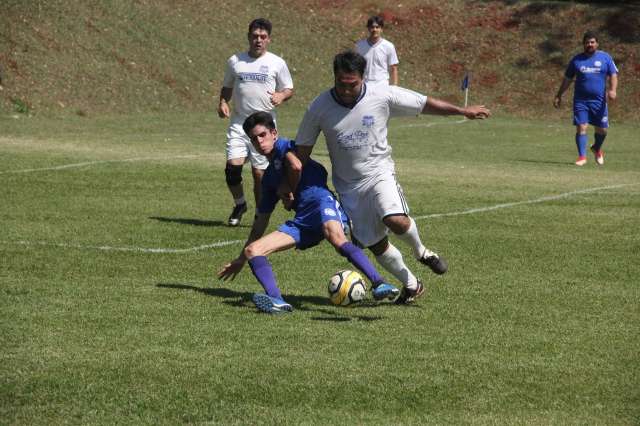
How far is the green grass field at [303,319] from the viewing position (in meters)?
6.22

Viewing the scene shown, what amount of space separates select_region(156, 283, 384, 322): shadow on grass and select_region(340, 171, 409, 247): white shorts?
53 centimetres

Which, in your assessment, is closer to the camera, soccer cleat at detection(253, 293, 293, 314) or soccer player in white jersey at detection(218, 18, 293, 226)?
soccer cleat at detection(253, 293, 293, 314)

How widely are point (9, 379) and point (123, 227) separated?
6520mm

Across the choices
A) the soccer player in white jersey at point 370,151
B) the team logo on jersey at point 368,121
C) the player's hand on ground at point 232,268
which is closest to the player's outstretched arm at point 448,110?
the soccer player in white jersey at point 370,151

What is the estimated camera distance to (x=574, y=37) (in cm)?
4400

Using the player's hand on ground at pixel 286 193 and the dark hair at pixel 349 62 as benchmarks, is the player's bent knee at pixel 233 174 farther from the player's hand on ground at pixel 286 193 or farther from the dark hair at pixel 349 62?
the dark hair at pixel 349 62

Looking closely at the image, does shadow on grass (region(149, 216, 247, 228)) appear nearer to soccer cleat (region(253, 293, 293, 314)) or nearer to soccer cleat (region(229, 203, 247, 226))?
soccer cleat (region(229, 203, 247, 226))

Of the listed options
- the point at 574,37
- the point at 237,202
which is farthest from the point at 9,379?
the point at 574,37

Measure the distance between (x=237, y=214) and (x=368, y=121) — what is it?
16.6 feet

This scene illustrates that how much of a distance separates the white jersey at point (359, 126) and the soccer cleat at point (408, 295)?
0.86 metres

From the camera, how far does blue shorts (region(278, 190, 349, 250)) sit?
8984mm

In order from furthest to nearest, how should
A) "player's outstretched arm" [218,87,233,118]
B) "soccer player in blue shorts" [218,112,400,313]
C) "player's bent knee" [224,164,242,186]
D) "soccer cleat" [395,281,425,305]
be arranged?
"player's bent knee" [224,164,242,186]
"player's outstretched arm" [218,87,233,118]
"soccer cleat" [395,281,425,305]
"soccer player in blue shorts" [218,112,400,313]

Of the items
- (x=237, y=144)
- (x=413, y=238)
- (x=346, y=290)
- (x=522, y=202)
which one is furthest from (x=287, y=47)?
(x=346, y=290)

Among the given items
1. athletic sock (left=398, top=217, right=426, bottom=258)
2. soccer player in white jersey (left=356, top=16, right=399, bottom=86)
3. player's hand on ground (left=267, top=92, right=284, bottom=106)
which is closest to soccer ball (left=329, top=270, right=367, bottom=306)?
athletic sock (left=398, top=217, right=426, bottom=258)
